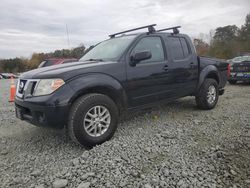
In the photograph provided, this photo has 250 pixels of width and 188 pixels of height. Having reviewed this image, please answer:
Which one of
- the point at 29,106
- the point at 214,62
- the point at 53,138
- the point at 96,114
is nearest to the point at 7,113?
the point at 53,138

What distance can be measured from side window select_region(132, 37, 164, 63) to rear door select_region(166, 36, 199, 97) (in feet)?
0.75

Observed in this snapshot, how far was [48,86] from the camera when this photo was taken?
334 cm

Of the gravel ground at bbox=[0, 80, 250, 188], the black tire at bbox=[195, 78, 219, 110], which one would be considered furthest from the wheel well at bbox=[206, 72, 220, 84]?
the gravel ground at bbox=[0, 80, 250, 188]

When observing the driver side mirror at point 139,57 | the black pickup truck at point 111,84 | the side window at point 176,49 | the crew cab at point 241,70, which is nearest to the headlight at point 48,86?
the black pickup truck at point 111,84

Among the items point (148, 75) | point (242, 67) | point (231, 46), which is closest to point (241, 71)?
point (242, 67)

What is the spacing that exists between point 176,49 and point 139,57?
1.40m

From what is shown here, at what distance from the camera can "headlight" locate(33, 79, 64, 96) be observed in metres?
3.32

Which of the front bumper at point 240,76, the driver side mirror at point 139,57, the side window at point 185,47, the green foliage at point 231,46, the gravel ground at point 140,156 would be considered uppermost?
the green foliage at point 231,46

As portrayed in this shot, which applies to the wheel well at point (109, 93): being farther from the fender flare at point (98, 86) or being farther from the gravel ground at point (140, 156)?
the gravel ground at point (140, 156)

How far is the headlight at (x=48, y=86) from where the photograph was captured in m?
3.32

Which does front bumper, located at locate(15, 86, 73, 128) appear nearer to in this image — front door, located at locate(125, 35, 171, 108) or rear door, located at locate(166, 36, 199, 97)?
front door, located at locate(125, 35, 171, 108)

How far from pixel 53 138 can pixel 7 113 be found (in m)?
2.67

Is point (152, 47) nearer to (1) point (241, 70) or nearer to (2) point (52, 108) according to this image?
(2) point (52, 108)

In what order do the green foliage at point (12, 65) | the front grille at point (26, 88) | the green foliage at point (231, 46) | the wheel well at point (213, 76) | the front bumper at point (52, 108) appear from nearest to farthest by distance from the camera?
1. the front bumper at point (52, 108)
2. the front grille at point (26, 88)
3. the wheel well at point (213, 76)
4. the green foliage at point (231, 46)
5. the green foliage at point (12, 65)
